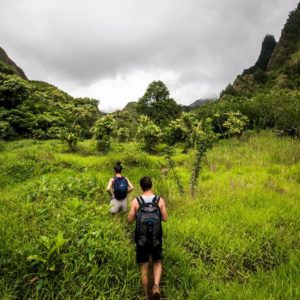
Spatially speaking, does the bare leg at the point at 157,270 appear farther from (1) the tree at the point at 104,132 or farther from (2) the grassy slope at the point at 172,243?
(1) the tree at the point at 104,132

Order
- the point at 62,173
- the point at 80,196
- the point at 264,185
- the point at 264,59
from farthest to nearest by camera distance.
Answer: the point at 264,59 → the point at 62,173 → the point at 264,185 → the point at 80,196

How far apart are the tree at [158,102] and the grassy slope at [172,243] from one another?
29.6m

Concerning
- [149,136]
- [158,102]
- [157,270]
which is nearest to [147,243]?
[157,270]

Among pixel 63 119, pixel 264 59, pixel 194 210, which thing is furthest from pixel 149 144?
pixel 264 59

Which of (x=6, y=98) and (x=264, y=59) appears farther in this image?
(x=264, y=59)

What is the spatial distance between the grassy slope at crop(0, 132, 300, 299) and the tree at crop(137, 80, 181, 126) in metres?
29.6

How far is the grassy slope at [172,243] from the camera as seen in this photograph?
436cm

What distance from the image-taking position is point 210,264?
5281mm

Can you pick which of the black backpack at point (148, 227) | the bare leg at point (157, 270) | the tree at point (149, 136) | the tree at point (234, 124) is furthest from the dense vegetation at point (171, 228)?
the tree at point (234, 124)

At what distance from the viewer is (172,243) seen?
18.2 feet

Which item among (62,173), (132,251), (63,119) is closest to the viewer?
(132,251)

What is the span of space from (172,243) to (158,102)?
34417 millimetres

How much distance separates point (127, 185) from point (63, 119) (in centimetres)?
1797

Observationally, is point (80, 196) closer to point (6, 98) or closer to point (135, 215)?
point (135, 215)
